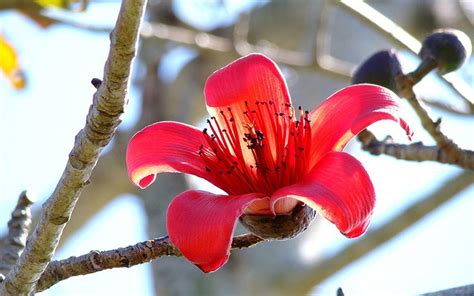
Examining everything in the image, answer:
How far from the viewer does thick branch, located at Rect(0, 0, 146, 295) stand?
117 cm

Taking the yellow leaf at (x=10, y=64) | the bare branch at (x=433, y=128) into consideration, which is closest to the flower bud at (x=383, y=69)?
the bare branch at (x=433, y=128)

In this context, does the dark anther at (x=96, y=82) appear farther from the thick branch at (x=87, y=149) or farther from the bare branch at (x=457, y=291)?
the bare branch at (x=457, y=291)

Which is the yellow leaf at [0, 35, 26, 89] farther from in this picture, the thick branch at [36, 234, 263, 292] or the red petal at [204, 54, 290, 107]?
the thick branch at [36, 234, 263, 292]

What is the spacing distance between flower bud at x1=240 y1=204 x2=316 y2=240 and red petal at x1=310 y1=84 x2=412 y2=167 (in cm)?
8

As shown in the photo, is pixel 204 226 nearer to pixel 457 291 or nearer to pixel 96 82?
pixel 96 82

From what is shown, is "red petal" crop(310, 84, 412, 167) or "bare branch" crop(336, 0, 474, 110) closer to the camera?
"red petal" crop(310, 84, 412, 167)

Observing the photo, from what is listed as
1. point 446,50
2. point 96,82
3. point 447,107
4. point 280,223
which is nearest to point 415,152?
point 446,50

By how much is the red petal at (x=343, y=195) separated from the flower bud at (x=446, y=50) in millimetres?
575

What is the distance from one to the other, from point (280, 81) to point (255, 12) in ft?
11.2

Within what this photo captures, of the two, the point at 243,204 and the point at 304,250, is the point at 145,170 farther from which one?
the point at 304,250

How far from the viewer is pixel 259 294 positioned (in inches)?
170

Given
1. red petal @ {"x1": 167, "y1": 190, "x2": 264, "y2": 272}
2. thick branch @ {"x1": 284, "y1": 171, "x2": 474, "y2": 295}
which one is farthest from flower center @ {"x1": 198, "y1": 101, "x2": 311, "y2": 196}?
thick branch @ {"x1": 284, "y1": 171, "x2": 474, "y2": 295}

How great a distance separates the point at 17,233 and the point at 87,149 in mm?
446

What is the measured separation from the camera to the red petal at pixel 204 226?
132 cm
